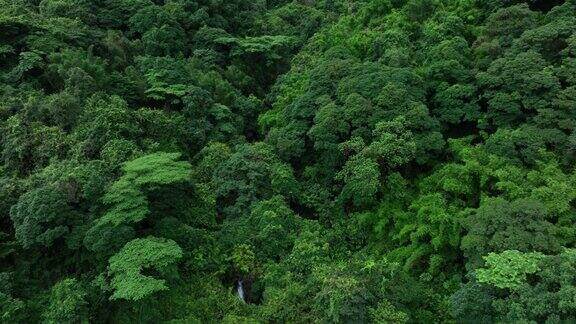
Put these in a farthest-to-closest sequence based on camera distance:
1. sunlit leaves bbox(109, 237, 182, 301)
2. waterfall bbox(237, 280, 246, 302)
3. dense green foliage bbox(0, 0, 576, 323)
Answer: waterfall bbox(237, 280, 246, 302) < dense green foliage bbox(0, 0, 576, 323) < sunlit leaves bbox(109, 237, 182, 301)

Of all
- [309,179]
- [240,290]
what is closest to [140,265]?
[240,290]

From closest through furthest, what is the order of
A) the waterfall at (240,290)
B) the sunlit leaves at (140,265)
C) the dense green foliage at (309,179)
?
the sunlit leaves at (140,265) → the dense green foliage at (309,179) → the waterfall at (240,290)

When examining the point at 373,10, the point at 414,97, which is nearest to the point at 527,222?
the point at 414,97

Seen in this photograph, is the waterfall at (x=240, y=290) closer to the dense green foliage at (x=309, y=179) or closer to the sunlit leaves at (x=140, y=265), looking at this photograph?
the dense green foliage at (x=309, y=179)

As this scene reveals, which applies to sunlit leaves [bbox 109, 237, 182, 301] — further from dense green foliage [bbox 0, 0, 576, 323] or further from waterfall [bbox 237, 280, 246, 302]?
waterfall [bbox 237, 280, 246, 302]

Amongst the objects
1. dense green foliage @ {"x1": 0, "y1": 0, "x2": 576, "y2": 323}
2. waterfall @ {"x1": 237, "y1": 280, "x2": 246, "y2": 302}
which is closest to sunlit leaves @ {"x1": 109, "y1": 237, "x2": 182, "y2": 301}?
dense green foliage @ {"x1": 0, "y1": 0, "x2": 576, "y2": 323}

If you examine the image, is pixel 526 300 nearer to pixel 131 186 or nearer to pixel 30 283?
pixel 131 186

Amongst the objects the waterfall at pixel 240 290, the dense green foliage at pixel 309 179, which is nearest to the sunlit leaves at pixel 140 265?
the dense green foliage at pixel 309 179

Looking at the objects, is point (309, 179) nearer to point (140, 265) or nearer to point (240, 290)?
point (240, 290)
